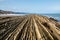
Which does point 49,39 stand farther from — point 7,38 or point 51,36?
point 7,38

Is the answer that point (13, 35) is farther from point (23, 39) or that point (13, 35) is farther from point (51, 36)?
point (51, 36)

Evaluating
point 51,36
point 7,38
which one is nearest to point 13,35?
point 7,38

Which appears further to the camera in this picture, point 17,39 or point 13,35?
point 13,35

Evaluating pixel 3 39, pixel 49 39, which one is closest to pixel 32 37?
pixel 49 39

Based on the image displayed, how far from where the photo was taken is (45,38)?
46.9 ft

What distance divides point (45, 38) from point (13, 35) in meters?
2.74

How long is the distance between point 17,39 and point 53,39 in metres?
2.86

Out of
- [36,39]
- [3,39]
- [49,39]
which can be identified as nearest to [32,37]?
[36,39]

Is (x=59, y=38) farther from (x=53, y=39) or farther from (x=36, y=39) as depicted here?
(x=36, y=39)

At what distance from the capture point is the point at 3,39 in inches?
561

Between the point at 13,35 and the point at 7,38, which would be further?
the point at 13,35

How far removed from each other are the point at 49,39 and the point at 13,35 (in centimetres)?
308

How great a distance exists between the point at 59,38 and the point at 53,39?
1.76ft

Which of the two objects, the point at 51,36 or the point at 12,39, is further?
the point at 51,36
